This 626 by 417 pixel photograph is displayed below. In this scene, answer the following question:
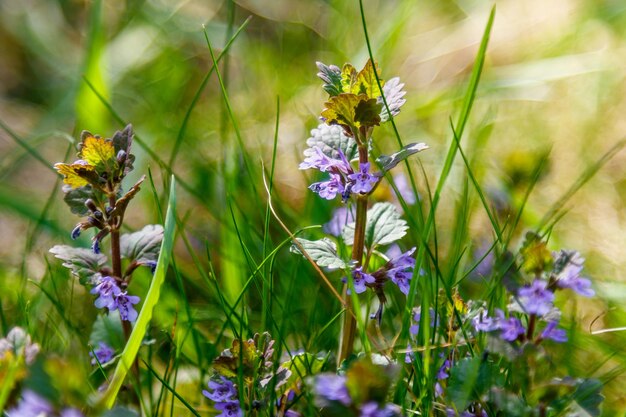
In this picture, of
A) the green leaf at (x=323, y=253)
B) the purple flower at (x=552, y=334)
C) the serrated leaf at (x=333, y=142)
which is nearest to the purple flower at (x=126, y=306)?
the green leaf at (x=323, y=253)

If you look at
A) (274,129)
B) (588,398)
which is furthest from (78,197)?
(274,129)

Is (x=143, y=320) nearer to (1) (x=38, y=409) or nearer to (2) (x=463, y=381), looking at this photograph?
(1) (x=38, y=409)

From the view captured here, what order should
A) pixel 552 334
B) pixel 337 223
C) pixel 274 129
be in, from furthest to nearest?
pixel 274 129 < pixel 337 223 < pixel 552 334

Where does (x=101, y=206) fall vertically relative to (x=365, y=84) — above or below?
below

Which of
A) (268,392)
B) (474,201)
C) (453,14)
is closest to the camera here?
(268,392)

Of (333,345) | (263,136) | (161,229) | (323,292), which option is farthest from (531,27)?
(161,229)

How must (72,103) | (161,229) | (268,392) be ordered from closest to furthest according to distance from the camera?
(268,392)
(161,229)
(72,103)

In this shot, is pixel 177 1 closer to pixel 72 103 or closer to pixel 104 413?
pixel 72 103
